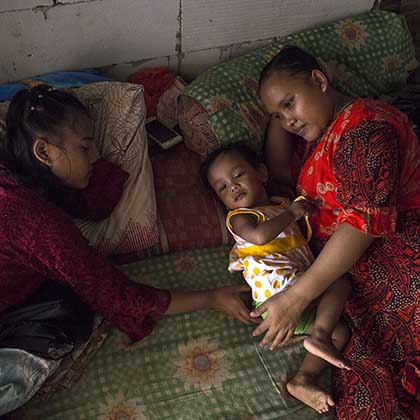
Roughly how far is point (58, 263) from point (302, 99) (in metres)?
0.81

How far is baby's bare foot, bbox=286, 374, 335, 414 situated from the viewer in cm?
147

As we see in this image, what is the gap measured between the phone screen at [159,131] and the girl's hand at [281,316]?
74cm

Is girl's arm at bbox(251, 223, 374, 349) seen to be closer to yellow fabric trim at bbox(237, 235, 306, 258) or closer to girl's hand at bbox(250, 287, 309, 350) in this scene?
girl's hand at bbox(250, 287, 309, 350)

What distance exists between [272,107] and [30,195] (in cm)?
74

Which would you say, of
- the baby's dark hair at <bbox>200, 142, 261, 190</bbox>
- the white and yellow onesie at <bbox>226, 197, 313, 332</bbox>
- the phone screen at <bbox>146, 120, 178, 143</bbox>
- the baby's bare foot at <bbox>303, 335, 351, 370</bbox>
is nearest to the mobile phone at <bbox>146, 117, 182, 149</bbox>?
the phone screen at <bbox>146, 120, 178, 143</bbox>

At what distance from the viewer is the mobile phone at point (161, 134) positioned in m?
1.94

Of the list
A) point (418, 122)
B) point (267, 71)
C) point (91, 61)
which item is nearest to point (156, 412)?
point (267, 71)

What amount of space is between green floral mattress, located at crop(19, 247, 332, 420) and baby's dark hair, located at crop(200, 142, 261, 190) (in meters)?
0.39

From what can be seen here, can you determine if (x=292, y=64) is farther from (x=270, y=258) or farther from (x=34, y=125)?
(x=34, y=125)

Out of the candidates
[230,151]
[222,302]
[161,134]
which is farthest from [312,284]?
[161,134]

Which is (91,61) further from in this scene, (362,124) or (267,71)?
(362,124)

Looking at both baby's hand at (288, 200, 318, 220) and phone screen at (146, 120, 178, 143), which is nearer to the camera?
baby's hand at (288, 200, 318, 220)

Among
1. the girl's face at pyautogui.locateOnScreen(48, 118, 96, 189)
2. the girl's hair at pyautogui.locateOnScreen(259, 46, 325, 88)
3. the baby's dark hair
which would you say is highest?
the girl's hair at pyautogui.locateOnScreen(259, 46, 325, 88)

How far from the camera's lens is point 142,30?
194 cm
